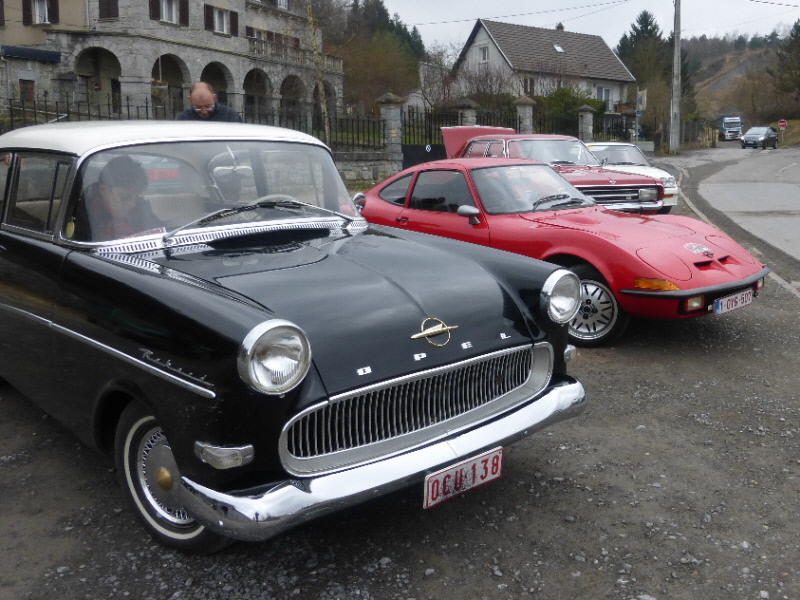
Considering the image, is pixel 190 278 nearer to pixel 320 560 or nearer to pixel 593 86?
pixel 320 560

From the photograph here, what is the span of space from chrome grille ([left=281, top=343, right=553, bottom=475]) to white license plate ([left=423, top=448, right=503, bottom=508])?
152 millimetres

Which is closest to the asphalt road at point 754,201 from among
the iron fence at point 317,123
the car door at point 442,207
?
the car door at point 442,207

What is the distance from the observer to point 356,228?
14.4 ft

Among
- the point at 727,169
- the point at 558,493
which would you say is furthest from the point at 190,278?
the point at 727,169

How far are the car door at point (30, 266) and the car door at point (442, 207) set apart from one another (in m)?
3.58

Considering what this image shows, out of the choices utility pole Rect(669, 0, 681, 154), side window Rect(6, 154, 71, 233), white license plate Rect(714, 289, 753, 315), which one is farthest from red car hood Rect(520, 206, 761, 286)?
utility pole Rect(669, 0, 681, 154)

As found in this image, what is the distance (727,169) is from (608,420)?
98.0 feet

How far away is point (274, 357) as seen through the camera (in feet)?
8.91

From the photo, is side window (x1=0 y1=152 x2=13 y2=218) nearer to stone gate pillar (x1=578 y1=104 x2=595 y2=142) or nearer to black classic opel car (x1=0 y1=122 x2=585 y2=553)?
black classic opel car (x1=0 y1=122 x2=585 y2=553)

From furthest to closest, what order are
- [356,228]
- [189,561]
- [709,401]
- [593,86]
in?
[593,86] < [709,401] < [356,228] < [189,561]

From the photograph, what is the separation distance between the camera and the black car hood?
296cm

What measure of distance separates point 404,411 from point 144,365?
101 cm

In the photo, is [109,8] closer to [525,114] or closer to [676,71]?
[525,114]

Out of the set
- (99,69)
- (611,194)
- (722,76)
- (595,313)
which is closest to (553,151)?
(611,194)
